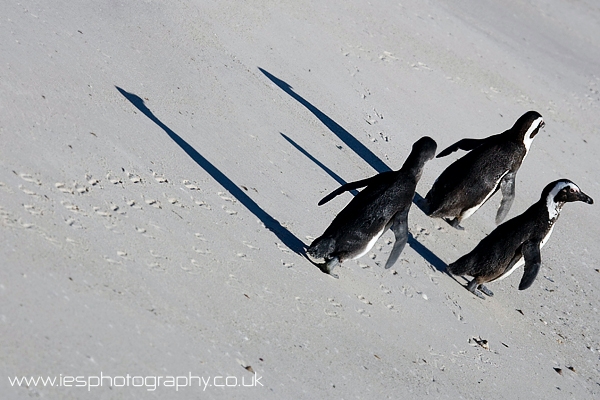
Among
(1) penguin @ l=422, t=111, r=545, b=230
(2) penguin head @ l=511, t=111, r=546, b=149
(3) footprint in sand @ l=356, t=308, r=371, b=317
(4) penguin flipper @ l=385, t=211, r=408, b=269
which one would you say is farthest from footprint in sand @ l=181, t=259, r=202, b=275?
(2) penguin head @ l=511, t=111, r=546, b=149

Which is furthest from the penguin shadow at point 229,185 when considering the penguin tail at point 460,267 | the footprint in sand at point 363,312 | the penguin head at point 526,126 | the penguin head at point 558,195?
the penguin head at point 526,126

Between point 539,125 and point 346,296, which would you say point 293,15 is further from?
point 346,296

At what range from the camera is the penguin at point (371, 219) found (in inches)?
223

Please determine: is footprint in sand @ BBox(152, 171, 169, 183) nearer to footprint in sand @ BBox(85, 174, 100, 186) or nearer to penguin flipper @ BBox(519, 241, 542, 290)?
footprint in sand @ BBox(85, 174, 100, 186)

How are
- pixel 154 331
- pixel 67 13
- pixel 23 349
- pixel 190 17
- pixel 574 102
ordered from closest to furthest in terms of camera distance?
pixel 23 349 < pixel 154 331 < pixel 67 13 < pixel 190 17 < pixel 574 102

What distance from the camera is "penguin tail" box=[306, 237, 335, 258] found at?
18.6 ft

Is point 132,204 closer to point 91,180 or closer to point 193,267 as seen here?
point 91,180

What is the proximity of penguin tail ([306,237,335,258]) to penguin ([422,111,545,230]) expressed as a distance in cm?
164

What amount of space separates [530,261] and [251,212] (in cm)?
195

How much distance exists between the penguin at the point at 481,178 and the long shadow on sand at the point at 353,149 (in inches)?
9.8

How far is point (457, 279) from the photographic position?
21.5 ft

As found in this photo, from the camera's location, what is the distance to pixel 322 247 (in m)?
5.69

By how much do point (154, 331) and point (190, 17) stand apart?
4.82 meters

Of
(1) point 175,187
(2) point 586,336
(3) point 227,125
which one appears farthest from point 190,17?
(2) point 586,336
